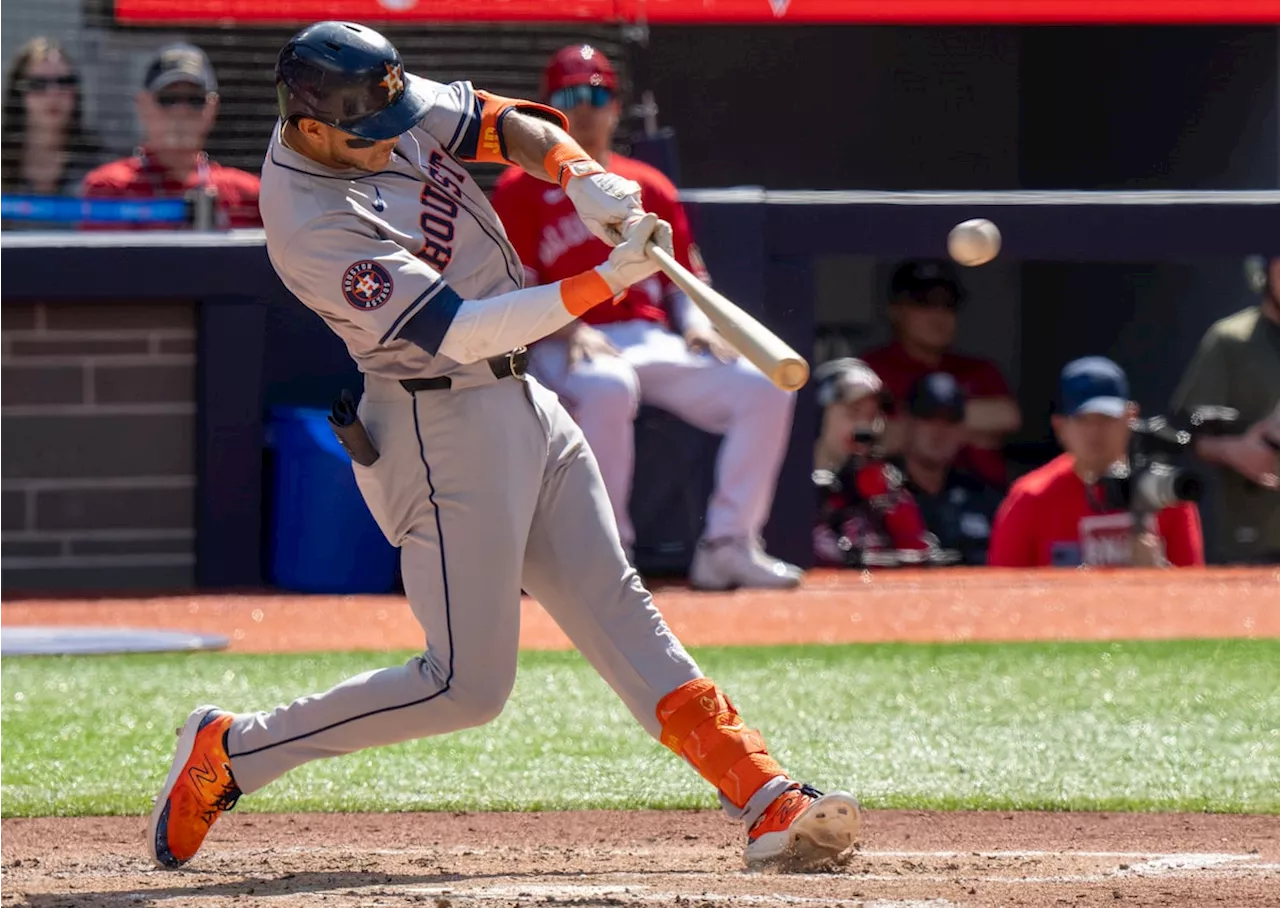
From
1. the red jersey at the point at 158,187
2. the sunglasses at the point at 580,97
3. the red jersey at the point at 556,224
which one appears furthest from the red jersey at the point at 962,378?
the red jersey at the point at 158,187

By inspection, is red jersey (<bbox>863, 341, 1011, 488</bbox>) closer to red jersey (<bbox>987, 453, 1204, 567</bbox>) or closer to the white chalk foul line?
red jersey (<bbox>987, 453, 1204, 567</bbox>)

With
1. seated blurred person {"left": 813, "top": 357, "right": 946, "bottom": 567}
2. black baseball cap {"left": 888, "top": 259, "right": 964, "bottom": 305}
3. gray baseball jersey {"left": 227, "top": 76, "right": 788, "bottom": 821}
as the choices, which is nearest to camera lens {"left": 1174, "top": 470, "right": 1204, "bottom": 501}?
seated blurred person {"left": 813, "top": 357, "right": 946, "bottom": 567}

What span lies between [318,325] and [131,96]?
1.64 metres

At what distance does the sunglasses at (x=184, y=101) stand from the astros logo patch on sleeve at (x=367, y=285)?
4.76 meters

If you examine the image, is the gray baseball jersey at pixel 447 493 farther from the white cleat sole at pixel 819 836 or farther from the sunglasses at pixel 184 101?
the sunglasses at pixel 184 101

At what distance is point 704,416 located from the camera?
749 centimetres

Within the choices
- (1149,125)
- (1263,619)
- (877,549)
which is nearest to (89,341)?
(877,549)

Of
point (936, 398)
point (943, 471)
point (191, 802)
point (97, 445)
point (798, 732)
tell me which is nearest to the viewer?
point (191, 802)

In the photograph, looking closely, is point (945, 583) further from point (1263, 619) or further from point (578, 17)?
point (578, 17)

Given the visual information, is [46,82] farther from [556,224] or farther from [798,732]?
[798,732]

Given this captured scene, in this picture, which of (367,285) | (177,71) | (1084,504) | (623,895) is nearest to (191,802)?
(623,895)

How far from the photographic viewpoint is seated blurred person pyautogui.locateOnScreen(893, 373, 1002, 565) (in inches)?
339

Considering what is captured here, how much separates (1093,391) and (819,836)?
4.55 m

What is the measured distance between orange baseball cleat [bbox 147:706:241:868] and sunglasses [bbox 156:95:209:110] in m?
4.66
